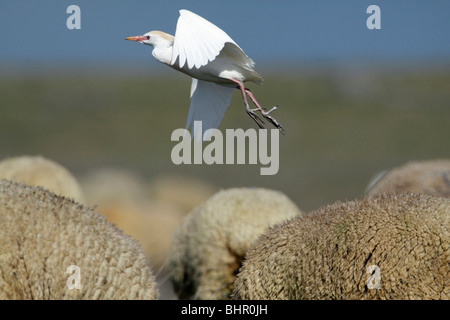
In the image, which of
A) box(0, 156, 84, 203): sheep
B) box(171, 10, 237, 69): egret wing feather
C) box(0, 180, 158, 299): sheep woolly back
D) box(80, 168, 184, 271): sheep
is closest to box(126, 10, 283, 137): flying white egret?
box(171, 10, 237, 69): egret wing feather

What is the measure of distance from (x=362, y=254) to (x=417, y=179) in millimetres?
3901

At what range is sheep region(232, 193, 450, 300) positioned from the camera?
189 inches

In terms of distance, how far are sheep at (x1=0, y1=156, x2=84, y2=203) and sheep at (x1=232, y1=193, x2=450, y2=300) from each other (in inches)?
227

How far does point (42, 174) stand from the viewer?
10.9m

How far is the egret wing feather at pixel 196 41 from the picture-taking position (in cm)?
469

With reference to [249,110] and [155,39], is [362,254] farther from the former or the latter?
[155,39]

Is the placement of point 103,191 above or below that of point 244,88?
below

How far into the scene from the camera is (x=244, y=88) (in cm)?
501

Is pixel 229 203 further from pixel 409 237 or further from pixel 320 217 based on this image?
pixel 409 237

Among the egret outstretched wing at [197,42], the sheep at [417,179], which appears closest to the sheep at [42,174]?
the sheep at [417,179]

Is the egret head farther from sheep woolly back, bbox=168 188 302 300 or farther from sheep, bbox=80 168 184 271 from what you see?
sheep, bbox=80 168 184 271
